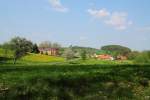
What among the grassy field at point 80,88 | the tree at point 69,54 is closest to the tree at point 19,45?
the tree at point 69,54

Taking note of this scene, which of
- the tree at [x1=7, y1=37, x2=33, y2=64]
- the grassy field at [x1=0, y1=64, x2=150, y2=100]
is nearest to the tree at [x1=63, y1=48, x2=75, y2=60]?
the tree at [x1=7, y1=37, x2=33, y2=64]

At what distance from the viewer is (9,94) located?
27.7ft

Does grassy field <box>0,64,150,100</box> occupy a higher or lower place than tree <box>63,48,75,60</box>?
lower

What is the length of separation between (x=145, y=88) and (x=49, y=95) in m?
3.72

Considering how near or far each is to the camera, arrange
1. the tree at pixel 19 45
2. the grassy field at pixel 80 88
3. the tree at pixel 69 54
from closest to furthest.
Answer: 1. the grassy field at pixel 80 88
2. the tree at pixel 19 45
3. the tree at pixel 69 54

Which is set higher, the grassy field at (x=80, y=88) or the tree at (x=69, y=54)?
the tree at (x=69, y=54)

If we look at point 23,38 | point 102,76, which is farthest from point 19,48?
point 102,76

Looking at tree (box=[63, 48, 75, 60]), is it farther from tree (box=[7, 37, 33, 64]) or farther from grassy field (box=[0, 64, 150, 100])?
grassy field (box=[0, 64, 150, 100])

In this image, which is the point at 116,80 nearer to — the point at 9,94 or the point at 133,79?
the point at 133,79

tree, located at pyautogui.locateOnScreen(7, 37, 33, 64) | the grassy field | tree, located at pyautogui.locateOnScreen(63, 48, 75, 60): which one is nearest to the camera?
the grassy field

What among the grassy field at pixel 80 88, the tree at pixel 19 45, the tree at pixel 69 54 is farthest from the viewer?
the tree at pixel 69 54

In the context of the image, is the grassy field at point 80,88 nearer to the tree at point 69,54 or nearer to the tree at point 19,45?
the tree at point 19,45

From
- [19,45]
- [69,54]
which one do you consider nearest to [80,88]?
[19,45]

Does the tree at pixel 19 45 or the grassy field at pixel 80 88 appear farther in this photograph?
the tree at pixel 19 45
